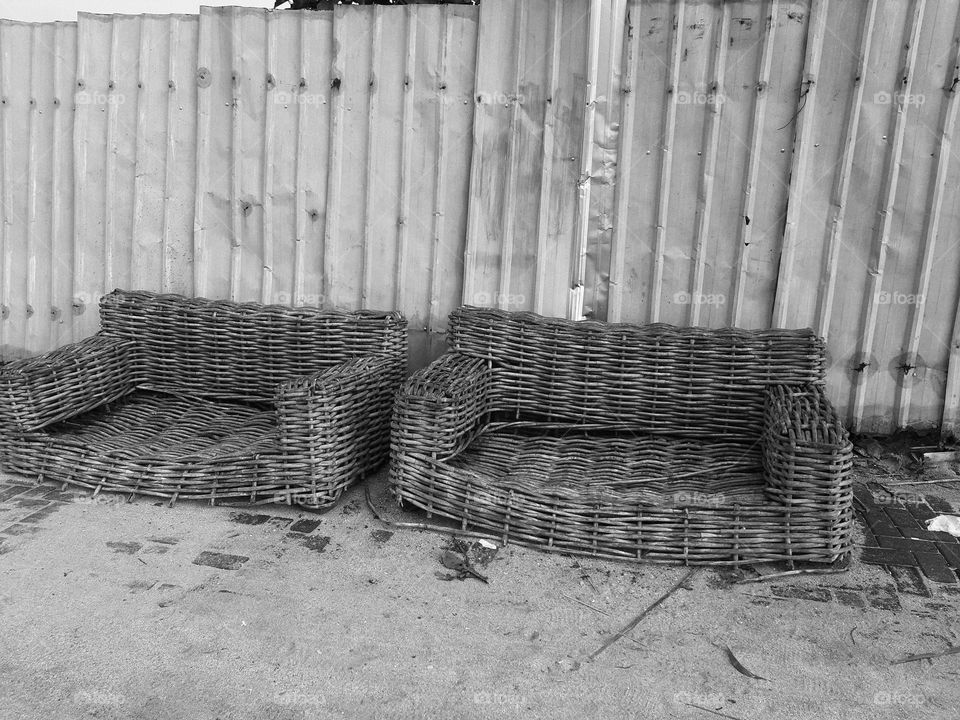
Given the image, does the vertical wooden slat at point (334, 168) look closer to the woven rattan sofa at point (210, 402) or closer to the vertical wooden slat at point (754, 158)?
the woven rattan sofa at point (210, 402)

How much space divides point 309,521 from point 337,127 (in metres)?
2.25

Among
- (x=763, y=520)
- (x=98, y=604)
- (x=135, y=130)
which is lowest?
(x=98, y=604)

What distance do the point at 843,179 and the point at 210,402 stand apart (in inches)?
141

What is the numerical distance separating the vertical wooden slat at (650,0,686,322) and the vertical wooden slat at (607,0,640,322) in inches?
6.6

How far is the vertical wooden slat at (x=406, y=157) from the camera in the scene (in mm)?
4270

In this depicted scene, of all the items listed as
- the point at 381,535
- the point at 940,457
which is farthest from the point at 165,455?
the point at 940,457

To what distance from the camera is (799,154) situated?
3.96 metres

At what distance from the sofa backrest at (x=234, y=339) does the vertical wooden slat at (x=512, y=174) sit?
2.03 feet

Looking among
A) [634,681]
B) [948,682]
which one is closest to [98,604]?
[634,681]

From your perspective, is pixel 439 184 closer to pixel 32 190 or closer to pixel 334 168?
pixel 334 168

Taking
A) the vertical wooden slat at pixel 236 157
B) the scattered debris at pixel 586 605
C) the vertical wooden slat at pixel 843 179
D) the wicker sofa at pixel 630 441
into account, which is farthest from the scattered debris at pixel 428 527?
the vertical wooden slat at pixel 843 179

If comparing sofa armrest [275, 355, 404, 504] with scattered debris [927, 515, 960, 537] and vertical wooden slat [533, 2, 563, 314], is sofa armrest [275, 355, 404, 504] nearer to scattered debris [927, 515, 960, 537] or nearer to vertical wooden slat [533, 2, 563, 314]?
vertical wooden slat [533, 2, 563, 314]

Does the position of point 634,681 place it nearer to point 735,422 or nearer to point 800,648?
point 800,648

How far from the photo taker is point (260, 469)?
3.49 m
